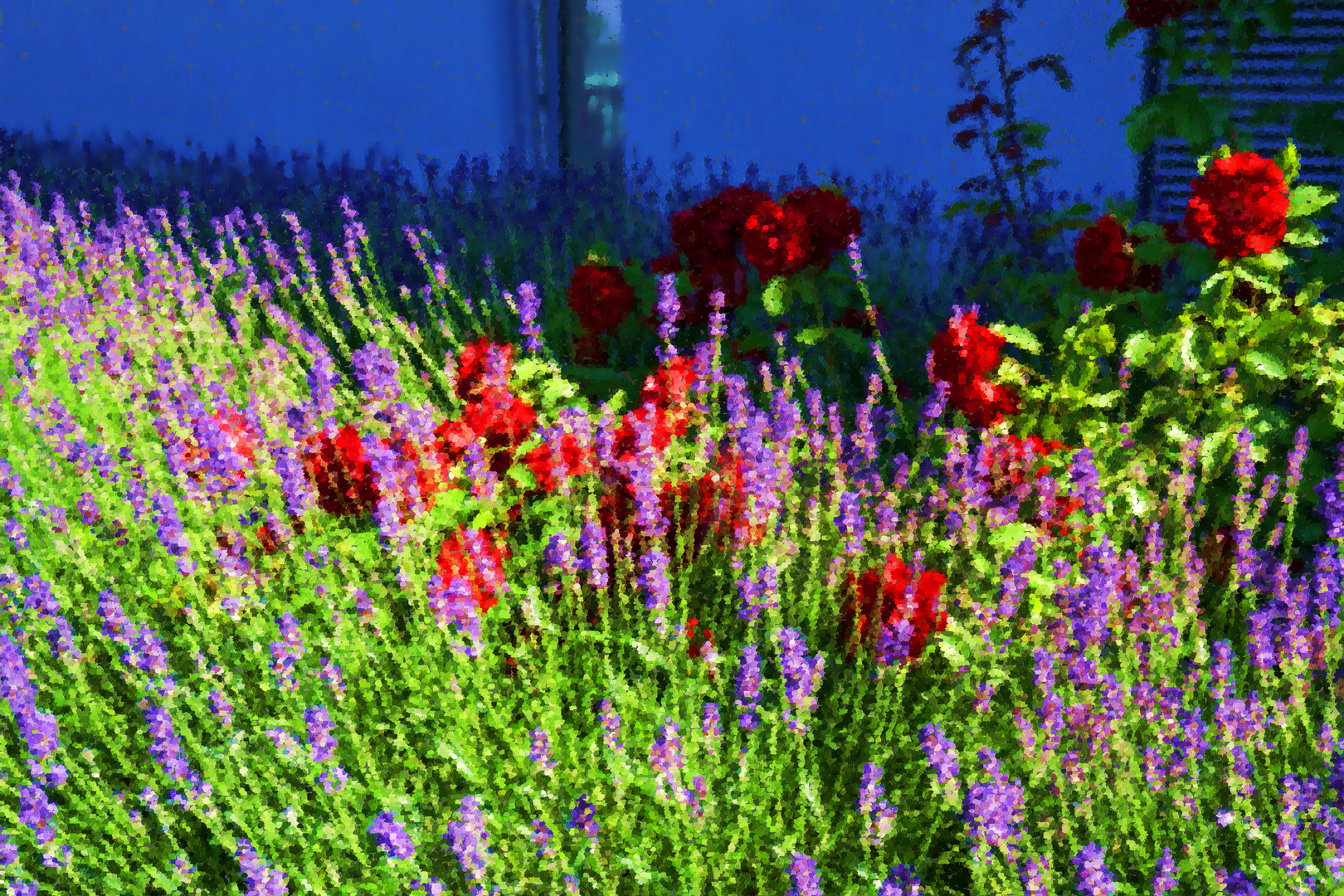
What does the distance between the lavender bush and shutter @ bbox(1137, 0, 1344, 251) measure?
8.34ft

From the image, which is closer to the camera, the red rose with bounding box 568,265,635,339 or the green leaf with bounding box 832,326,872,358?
the green leaf with bounding box 832,326,872,358

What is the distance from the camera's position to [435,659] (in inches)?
81.6

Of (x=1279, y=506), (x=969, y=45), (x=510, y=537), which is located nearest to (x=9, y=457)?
(x=510, y=537)

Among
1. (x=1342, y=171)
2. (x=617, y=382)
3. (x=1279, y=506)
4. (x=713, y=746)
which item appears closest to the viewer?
(x=713, y=746)

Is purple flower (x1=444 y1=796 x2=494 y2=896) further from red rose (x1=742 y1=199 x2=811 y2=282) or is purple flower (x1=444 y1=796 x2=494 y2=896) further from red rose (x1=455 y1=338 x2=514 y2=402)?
red rose (x1=742 y1=199 x2=811 y2=282)

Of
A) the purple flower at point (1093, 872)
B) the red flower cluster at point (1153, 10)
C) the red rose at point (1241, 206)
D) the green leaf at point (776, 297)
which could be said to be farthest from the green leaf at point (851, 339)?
the purple flower at point (1093, 872)

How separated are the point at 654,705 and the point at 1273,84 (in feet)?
13.7

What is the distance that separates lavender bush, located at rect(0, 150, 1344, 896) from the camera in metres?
1.60

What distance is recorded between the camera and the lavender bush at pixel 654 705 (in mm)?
1599

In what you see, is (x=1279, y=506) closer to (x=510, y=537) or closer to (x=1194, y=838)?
(x=1194, y=838)

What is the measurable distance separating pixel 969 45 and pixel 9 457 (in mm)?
3523

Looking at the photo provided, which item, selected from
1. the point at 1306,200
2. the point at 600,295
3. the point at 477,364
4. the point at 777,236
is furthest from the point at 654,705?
the point at 1306,200

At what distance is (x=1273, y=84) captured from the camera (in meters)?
4.46

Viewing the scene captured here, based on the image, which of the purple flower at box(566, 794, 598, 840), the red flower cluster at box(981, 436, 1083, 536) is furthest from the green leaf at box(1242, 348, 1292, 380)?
the purple flower at box(566, 794, 598, 840)
